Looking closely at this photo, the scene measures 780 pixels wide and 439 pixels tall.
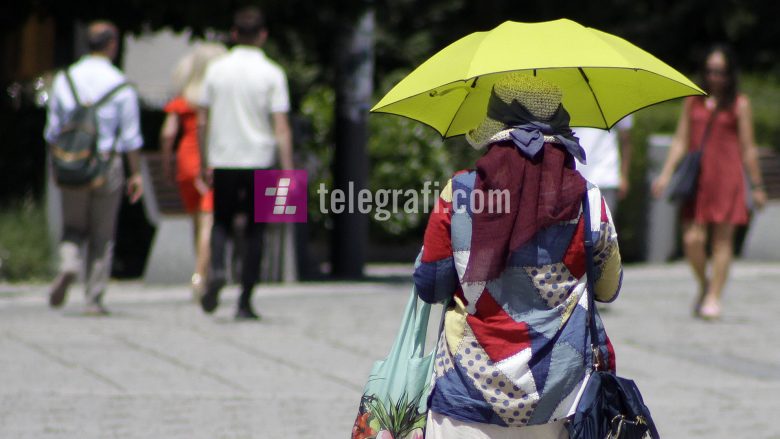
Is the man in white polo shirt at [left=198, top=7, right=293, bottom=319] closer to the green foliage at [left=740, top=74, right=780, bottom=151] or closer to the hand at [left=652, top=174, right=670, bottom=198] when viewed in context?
the hand at [left=652, top=174, right=670, bottom=198]

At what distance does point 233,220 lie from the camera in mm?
8398

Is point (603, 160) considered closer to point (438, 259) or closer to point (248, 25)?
point (248, 25)

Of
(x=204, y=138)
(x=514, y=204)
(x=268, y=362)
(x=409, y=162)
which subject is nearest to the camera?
(x=514, y=204)

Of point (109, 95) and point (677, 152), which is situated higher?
point (109, 95)

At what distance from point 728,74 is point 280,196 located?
3.09 meters

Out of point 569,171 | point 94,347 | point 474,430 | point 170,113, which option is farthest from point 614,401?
point 170,113

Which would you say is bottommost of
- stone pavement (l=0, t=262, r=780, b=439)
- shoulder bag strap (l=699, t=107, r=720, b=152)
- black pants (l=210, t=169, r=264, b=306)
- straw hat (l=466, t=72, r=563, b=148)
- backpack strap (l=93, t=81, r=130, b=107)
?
stone pavement (l=0, t=262, r=780, b=439)

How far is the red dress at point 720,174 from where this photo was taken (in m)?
9.06

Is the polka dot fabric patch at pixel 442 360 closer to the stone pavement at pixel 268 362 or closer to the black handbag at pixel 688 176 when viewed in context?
the stone pavement at pixel 268 362

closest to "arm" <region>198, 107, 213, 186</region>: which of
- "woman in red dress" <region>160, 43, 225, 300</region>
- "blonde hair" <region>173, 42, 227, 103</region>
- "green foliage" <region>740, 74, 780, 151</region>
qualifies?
"woman in red dress" <region>160, 43, 225, 300</region>

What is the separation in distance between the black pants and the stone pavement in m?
0.39

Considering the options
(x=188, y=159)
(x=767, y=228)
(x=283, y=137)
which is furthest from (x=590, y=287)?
(x=767, y=228)

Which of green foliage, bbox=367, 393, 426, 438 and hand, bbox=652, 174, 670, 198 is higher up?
hand, bbox=652, 174, 670, 198

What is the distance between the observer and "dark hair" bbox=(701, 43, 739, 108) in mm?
8914
